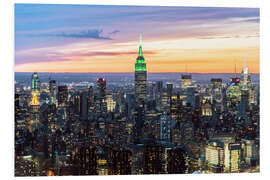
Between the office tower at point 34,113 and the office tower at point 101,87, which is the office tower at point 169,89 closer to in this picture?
the office tower at point 101,87

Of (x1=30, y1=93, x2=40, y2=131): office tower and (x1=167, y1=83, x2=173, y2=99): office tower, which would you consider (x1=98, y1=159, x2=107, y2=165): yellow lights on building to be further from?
(x1=167, y1=83, x2=173, y2=99): office tower

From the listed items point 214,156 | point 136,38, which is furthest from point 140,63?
point 214,156

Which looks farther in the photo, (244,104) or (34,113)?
(244,104)

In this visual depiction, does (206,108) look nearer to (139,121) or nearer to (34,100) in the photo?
(139,121)

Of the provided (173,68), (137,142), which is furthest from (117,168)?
(173,68)

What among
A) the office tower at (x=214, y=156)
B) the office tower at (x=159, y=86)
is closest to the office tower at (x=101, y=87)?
the office tower at (x=159, y=86)

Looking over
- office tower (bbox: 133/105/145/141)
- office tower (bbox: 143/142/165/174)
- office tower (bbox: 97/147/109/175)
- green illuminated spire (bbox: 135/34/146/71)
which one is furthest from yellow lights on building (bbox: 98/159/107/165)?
green illuminated spire (bbox: 135/34/146/71)
